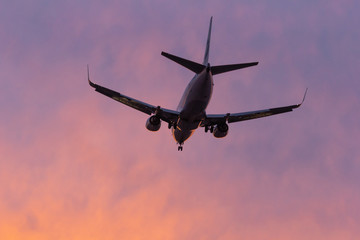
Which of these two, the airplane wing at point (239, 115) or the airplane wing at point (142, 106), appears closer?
the airplane wing at point (142, 106)

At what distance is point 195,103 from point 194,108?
2.61ft

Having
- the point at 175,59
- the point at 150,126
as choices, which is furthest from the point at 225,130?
the point at 175,59

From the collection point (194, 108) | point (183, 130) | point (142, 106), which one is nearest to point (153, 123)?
point (142, 106)

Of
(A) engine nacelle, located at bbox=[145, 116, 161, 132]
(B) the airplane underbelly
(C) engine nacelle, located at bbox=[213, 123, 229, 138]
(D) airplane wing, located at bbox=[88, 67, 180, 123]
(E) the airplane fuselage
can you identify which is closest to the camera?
(E) the airplane fuselage

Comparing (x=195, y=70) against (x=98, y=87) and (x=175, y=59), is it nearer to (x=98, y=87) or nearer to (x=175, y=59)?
(x=175, y=59)

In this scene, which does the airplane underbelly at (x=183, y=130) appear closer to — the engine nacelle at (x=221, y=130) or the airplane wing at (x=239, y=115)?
the airplane wing at (x=239, y=115)

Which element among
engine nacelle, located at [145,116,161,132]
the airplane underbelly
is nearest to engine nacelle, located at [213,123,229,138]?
the airplane underbelly

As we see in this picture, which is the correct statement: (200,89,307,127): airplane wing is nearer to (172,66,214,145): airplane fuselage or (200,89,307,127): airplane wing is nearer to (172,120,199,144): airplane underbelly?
(172,120,199,144): airplane underbelly

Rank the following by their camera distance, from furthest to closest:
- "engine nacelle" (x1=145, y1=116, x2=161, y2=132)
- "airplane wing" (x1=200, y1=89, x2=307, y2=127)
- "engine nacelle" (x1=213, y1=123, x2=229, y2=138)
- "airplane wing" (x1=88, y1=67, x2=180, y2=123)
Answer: "engine nacelle" (x1=213, y1=123, x2=229, y2=138) < "airplane wing" (x1=200, y1=89, x2=307, y2=127) < "engine nacelle" (x1=145, y1=116, x2=161, y2=132) < "airplane wing" (x1=88, y1=67, x2=180, y2=123)

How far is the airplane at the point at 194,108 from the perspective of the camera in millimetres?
35188

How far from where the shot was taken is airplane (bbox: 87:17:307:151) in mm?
35188

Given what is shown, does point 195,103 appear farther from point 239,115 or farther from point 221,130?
point 239,115

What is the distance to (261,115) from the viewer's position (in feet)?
150

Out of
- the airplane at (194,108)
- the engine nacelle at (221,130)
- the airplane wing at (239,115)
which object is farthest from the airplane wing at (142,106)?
the engine nacelle at (221,130)
